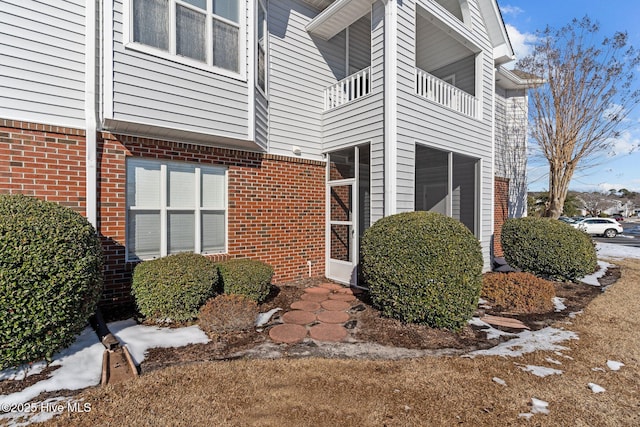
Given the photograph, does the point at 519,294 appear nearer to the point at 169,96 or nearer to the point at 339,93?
the point at 339,93

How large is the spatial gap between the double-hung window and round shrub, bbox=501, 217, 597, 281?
697 centimetres

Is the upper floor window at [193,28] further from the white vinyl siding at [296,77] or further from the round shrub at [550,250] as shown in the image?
the round shrub at [550,250]

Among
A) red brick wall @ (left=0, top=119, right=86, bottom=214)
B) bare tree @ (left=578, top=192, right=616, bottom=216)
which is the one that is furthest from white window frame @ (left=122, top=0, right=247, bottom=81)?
bare tree @ (left=578, top=192, right=616, bottom=216)

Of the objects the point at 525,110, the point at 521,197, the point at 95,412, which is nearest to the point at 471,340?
the point at 95,412

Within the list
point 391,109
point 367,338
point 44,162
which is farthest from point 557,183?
point 44,162

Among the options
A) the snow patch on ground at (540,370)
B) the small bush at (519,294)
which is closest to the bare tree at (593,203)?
the small bush at (519,294)

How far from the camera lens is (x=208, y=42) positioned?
498 cm

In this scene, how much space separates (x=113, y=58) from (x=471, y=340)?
634 cm

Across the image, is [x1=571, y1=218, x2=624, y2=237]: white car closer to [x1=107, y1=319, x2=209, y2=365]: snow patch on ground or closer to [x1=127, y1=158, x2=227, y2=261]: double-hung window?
[x1=127, y1=158, x2=227, y2=261]: double-hung window

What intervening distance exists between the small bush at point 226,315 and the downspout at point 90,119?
2.19 meters

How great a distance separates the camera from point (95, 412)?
234 cm

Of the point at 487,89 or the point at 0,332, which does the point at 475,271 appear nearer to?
the point at 0,332

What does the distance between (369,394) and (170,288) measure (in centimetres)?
296

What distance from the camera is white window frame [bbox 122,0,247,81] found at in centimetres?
427
